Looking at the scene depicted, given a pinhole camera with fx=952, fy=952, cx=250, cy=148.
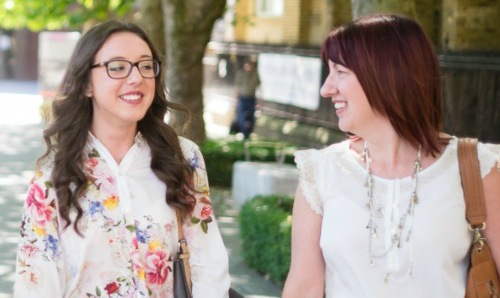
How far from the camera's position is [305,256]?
303 centimetres

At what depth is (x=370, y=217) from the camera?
115 inches

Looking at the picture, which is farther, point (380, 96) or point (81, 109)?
point (81, 109)

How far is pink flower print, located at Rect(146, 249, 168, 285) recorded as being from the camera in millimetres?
3213

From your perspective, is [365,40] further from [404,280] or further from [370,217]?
[404,280]

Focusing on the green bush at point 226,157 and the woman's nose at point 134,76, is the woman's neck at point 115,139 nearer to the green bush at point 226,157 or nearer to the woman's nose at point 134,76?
the woman's nose at point 134,76

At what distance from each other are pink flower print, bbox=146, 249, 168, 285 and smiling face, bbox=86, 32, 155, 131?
466mm

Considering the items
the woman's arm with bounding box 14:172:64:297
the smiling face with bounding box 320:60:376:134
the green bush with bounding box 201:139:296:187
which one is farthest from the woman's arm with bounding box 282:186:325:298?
the green bush with bounding box 201:139:296:187

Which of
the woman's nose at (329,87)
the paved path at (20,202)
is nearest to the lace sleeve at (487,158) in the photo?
the woman's nose at (329,87)

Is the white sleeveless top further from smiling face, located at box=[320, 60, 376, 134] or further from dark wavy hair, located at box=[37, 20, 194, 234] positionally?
dark wavy hair, located at box=[37, 20, 194, 234]

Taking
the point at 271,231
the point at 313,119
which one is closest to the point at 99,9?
the point at 313,119

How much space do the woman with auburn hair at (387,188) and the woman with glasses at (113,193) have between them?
18.2 inches

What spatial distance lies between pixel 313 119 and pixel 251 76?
2.50 metres

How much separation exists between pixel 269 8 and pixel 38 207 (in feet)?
74.4

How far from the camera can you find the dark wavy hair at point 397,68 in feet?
9.50
